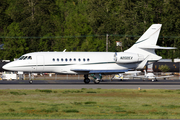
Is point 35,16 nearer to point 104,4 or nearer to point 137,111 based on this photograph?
point 104,4

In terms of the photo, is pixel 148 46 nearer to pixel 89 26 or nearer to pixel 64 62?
pixel 64 62

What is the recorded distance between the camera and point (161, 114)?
16.1 meters

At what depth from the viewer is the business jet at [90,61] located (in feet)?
123

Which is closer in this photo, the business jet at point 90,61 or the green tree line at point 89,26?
the business jet at point 90,61

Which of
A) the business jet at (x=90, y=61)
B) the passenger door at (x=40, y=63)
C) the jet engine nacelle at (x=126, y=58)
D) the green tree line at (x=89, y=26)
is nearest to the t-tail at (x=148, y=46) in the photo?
the business jet at (x=90, y=61)

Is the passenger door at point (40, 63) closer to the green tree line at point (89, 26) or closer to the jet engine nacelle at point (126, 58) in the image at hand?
the jet engine nacelle at point (126, 58)

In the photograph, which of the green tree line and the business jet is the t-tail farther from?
the green tree line

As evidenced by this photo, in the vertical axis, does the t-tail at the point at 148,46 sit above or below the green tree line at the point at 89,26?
below

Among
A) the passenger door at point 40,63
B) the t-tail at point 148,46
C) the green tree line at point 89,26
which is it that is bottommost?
the passenger door at point 40,63

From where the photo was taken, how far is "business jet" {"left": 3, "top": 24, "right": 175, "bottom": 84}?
37.5 metres

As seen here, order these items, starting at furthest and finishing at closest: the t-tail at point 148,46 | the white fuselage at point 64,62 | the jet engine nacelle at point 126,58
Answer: the t-tail at point 148,46 → the jet engine nacelle at point 126,58 → the white fuselage at point 64,62

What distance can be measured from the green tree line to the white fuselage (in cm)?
4057

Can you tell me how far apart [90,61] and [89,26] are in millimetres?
53731

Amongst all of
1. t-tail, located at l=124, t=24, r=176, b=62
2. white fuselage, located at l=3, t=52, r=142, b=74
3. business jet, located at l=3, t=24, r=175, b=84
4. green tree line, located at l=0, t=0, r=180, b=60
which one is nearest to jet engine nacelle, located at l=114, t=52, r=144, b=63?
business jet, located at l=3, t=24, r=175, b=84
